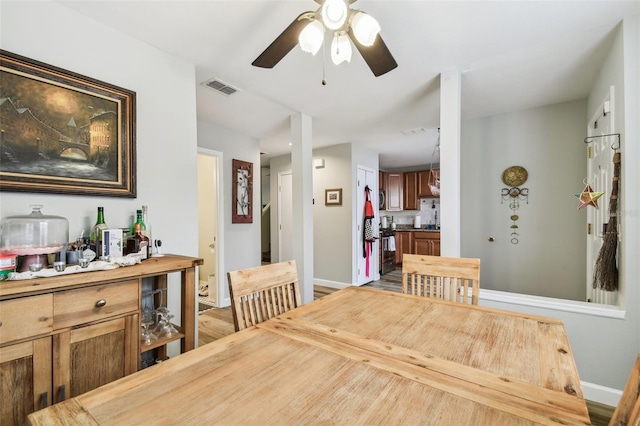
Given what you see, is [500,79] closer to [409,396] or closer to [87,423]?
[409,396]

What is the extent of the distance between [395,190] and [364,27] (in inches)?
235

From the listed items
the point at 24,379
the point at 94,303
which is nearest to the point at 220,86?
the point at 94,303

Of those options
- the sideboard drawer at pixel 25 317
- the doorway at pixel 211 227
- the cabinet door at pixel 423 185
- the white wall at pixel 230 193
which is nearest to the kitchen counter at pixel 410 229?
the cabinet door at pixel 423 185

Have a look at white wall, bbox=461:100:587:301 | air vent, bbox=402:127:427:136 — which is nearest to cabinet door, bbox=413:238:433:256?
white wall, bbox=461:100:587:301

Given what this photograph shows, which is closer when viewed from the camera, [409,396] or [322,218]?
[409,396]

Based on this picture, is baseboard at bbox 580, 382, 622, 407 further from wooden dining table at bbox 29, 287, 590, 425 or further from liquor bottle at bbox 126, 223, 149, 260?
liquor bottle at bbox 126, 223, 149, 260

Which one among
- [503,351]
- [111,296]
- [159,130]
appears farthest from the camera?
[159,130]

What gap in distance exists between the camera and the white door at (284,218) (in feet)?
18.2

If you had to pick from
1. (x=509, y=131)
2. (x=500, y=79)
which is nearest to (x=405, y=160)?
(x=509, y=131)

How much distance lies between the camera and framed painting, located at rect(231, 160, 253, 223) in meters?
3.97

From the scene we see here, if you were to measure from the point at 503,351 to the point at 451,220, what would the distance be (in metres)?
1.55

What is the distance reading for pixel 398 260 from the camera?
22.0ft

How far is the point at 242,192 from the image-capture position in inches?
161

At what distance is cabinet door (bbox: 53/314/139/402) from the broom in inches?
116
